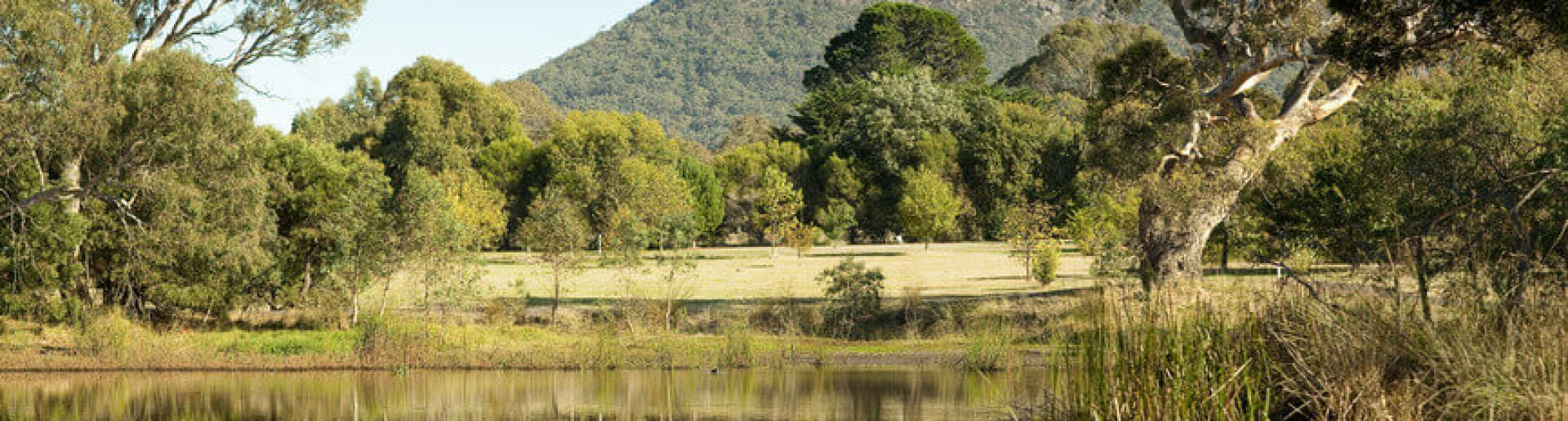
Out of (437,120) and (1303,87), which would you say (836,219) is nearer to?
(437,120)

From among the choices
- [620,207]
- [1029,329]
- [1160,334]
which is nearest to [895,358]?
[1029,329]

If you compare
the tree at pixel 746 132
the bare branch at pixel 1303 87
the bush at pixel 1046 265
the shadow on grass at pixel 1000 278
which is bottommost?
the shadow on grass at pixel 1000 278

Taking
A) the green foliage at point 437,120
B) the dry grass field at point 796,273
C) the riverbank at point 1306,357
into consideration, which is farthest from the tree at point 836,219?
the riverbank at point 1306,357

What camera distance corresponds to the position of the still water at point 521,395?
19531mm

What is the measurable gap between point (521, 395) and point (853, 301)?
977 cm

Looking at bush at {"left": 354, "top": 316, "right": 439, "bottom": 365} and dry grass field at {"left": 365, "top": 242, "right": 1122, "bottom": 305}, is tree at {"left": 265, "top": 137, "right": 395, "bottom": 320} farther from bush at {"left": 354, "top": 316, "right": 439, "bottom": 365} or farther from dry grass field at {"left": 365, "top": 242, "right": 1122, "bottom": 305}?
bush at {"left": 354, "top": 316, "right": 439, "bottom": 365}

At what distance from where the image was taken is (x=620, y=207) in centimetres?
6619

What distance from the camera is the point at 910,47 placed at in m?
90.7

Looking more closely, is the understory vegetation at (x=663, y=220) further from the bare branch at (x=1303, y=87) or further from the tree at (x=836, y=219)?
the tree at (x=836, y=219)

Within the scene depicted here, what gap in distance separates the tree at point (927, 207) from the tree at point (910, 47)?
73.3 feet

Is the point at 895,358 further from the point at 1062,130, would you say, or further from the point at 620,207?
the point at 1062,130

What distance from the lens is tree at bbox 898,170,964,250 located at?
2501 inches

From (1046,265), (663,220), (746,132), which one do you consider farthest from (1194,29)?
(746,132)

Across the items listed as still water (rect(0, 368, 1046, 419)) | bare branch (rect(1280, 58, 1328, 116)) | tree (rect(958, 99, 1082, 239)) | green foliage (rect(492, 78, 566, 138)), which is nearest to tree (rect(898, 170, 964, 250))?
tree (rect(958, 99, 1082, 239))
